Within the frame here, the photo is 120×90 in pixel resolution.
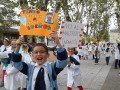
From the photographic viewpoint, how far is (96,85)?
1061cm

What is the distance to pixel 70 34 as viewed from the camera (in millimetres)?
6895

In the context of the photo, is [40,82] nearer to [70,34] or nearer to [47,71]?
[47,71]

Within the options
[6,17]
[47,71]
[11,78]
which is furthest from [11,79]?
[6,17]

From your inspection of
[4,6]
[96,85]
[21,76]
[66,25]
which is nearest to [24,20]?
[66,25]

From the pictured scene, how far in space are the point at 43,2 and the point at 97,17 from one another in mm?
22392

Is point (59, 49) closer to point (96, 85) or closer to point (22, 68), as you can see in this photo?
point (22, 68)

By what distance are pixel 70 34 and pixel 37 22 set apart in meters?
0.97

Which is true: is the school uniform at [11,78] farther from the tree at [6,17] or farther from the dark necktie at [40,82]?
the tree at [6,17]

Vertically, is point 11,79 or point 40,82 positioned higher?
point 40,82

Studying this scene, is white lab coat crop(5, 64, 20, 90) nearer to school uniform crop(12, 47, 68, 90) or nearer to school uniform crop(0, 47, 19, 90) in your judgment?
school uniform crop(0, 47, 19, 90)

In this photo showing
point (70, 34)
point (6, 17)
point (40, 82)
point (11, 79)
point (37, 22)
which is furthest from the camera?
point (6, 17)

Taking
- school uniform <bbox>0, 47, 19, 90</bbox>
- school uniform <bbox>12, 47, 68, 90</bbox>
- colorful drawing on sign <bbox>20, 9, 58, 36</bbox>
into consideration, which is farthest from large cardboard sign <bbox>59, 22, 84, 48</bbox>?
school uniform <bbox>12, 47, 68, 90</bbox>

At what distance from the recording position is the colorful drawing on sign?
6129 millimetres

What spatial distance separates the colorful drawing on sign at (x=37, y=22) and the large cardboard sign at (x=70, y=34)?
1.58 feet
